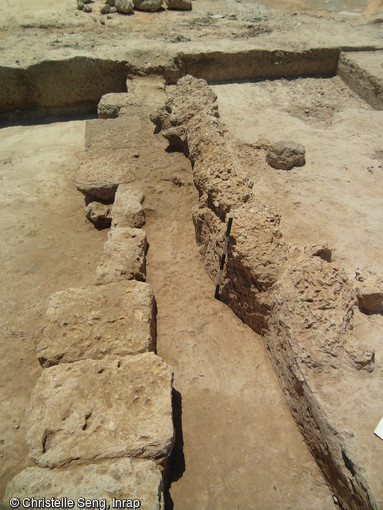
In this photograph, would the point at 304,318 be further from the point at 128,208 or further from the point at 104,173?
the point at 104,173

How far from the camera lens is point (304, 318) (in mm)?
2910

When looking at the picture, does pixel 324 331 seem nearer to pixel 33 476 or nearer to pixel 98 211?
pixel 33 476

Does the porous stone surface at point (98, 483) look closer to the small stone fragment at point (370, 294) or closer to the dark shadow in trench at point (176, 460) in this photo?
the dark shadow in trench at point (176, 460)

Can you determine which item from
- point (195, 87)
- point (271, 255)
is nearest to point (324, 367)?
point (271, 255)

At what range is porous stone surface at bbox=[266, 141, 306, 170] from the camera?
5.04m

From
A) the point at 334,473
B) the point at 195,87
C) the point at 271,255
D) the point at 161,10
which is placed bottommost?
the point at 334,473

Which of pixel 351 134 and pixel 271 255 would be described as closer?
pixel 271 255

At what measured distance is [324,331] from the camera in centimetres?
284

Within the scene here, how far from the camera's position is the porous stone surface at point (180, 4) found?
875cm

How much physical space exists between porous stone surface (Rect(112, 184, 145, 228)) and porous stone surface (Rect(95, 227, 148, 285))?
24cm

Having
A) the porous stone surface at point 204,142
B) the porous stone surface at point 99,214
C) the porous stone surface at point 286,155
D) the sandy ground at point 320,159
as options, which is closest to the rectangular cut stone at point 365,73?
the sandy ground at point 320,159

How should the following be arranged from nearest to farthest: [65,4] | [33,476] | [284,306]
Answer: [33,476] < [284,306] < [65,4]

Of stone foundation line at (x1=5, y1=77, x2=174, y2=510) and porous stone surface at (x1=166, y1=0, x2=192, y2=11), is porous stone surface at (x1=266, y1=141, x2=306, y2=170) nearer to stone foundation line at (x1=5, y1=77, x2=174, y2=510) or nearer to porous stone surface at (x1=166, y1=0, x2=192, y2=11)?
stone foundation line at (x1=5, y1=77, x2=174, y2=510)

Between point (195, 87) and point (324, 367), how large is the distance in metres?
4.39
